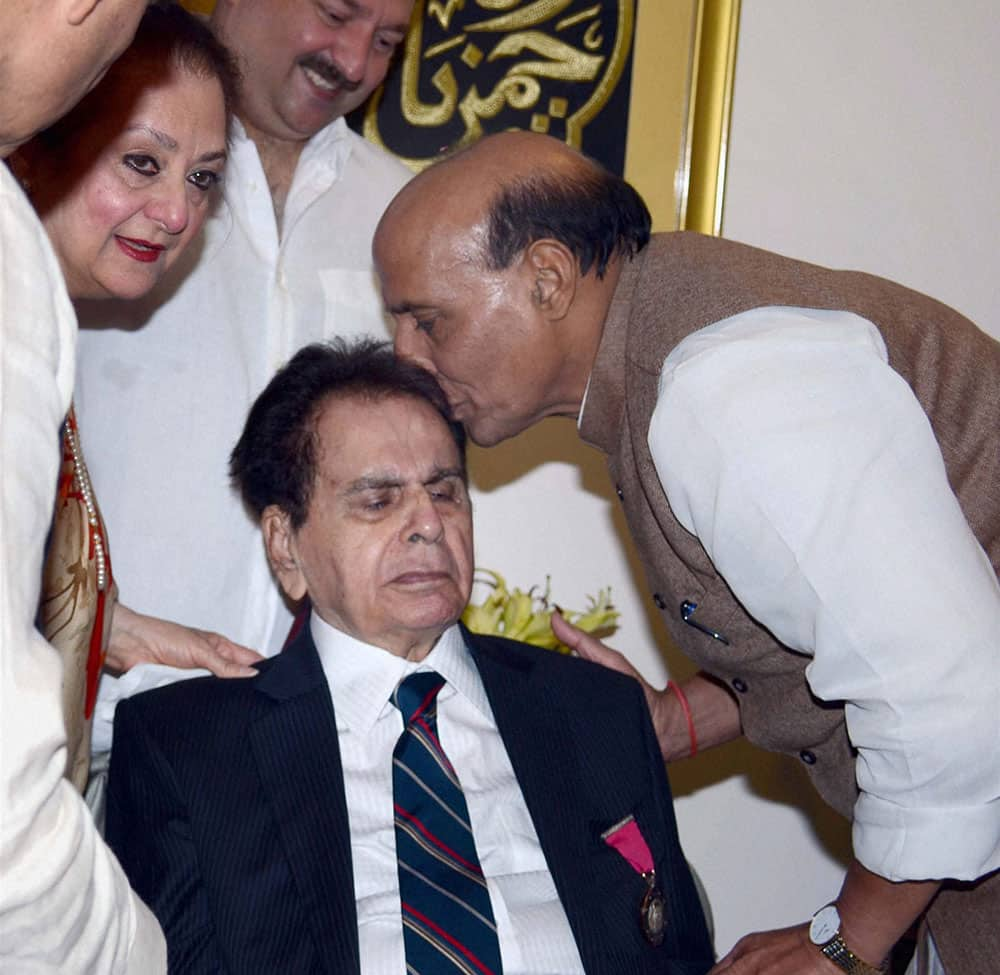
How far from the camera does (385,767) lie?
1960 millimetres

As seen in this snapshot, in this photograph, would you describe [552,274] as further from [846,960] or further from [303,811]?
[846,960]

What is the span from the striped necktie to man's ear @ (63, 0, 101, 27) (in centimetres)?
127

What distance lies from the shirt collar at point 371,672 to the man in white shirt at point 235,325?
0.39 m

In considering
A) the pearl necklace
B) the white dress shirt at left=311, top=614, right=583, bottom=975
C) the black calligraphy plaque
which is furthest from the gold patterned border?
the pearl necklace

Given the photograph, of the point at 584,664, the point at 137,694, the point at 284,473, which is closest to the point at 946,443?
the point at 584,664

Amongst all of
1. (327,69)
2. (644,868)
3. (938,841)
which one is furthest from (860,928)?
(327,69)

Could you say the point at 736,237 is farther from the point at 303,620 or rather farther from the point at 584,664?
the point at 303,620

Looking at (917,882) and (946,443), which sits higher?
(946,443)

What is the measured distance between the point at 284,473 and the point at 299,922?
71 cm

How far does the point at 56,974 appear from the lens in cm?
86

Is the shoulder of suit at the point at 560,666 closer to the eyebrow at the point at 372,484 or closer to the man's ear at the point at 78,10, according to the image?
the eyebrow at the point at 372,484

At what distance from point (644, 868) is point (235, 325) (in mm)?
1207

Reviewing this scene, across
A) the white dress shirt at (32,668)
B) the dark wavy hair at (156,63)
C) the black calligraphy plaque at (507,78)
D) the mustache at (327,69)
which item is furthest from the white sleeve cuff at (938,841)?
the black calligraphy plaque at (507,78)

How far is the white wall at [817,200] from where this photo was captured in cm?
292
